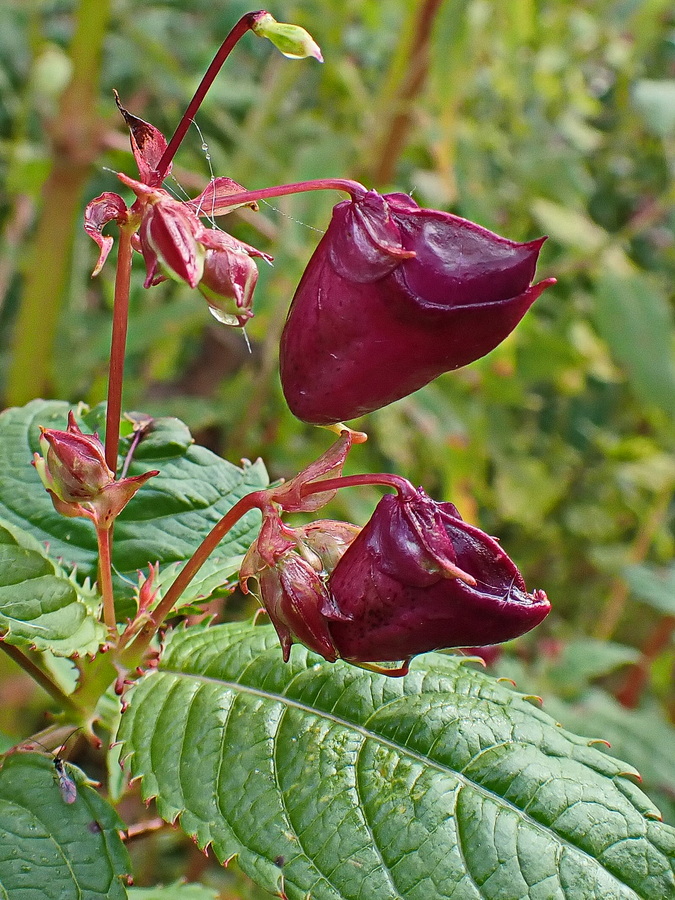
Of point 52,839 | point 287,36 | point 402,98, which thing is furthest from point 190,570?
point 402,98

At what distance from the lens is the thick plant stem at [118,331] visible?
0.48 m

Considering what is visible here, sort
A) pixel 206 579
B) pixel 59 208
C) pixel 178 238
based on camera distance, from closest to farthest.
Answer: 1. pixel 178 238
2. pixel 206 579
3. pixel 59 208

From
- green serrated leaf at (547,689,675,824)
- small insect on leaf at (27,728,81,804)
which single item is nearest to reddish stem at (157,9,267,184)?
small insect on leaf at (27,728,81,804)

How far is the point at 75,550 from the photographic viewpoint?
682 millimetres

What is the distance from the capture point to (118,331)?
50 cm

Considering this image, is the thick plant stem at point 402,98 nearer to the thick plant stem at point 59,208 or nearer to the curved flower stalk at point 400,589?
the thick plant stem at point 59,208

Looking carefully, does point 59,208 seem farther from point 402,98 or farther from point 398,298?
point 398,298

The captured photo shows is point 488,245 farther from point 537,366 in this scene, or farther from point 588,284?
point 588,284

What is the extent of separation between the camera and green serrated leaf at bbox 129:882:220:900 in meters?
0.73

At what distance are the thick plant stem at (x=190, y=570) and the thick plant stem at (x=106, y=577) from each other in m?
0.02

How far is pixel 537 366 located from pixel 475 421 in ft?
0.52

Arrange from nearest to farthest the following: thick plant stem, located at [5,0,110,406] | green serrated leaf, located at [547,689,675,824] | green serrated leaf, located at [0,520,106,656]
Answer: green serrated leaf, located at [0,520,106,656] < green serrated leaf, located at [547,689,675,824] < thick plant stem, located at [5,0,110,406]

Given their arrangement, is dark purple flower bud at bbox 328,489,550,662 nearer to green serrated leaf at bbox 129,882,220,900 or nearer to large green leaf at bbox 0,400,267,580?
large green leaf at bbox 0,400,267,580

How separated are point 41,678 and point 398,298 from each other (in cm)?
35
